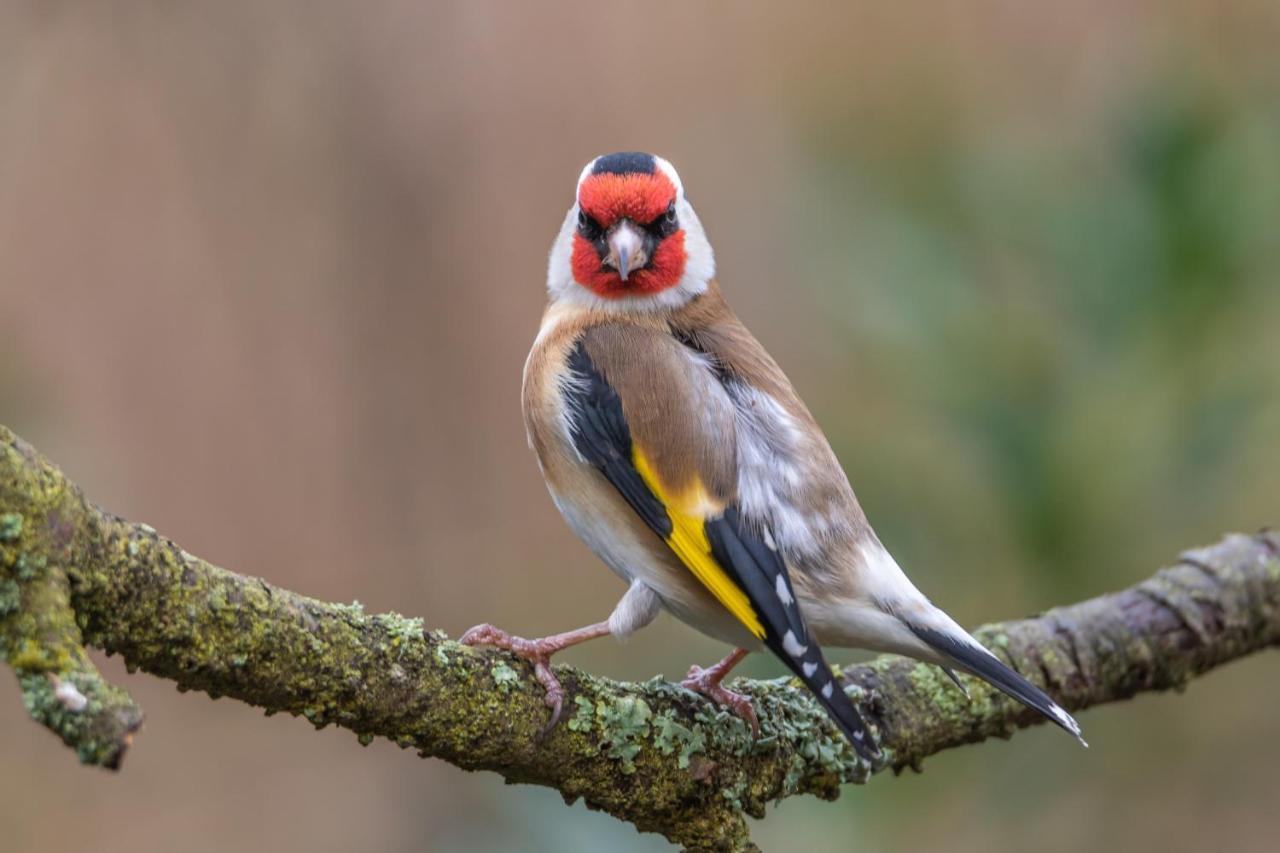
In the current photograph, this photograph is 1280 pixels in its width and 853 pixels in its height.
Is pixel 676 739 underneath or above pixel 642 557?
underneath

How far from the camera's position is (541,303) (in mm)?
6598

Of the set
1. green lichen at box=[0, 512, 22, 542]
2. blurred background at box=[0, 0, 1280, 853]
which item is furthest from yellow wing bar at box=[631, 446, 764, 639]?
green lichen at box=[0, 512, 22, 542]

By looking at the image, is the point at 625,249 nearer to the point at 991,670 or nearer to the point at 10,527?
the point at 991,670

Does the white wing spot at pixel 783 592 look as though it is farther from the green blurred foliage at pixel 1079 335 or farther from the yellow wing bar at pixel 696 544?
the green blurred foliage at pixel 1079 335

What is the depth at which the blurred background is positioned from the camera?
4348mm

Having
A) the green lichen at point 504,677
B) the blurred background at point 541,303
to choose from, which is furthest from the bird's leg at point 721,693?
the blurred background at point 541,303

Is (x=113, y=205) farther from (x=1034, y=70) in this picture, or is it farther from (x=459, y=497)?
(x=1034, y=70)

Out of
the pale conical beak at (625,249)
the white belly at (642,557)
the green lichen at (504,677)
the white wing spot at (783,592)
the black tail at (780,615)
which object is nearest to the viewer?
the green lichen at (504,677)

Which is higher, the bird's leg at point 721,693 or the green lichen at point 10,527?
the green lichen at point 10,527

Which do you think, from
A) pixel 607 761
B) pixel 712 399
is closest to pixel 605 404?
pixel 712 399

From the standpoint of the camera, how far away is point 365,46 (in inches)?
239

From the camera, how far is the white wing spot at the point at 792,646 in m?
2.60

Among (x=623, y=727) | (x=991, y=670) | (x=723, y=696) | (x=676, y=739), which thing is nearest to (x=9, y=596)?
(x=623, y=727)

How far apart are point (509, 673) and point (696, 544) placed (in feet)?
2.12
